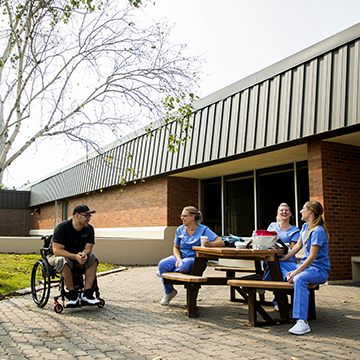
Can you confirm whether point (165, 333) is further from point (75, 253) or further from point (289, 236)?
point (289, 236)

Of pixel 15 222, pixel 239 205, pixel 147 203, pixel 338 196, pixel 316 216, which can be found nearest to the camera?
pixel 316 216

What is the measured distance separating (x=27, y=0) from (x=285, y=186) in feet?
25.0

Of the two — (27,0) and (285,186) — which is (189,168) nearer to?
(285,186)

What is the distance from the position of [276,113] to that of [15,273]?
7.29m

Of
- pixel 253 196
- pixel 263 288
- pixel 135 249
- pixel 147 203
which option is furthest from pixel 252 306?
pixel 147 203

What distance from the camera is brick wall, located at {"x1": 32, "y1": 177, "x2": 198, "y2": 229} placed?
44.7 feet

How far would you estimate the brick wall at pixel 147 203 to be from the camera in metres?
13.6

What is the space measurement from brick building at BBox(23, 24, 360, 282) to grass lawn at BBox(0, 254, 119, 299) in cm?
237

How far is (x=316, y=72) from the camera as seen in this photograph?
786 cm

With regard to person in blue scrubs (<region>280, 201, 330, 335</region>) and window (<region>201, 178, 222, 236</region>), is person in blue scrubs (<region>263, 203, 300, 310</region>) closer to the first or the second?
person in blue scrubs (<region>280, 201, 330, 335</region>)

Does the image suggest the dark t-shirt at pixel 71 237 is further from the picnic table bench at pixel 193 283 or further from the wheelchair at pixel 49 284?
the picnic table bench at pixel 193 283

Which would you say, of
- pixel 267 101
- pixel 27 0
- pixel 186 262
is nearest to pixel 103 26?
pixel 27 0

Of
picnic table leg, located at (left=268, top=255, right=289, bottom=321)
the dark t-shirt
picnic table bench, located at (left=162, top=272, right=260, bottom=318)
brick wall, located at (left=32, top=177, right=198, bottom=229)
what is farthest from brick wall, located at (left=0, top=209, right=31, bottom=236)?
picnic table leg, located at (left=268, top=255, right=289, bottom=321)

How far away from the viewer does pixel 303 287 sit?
14.5 ft
